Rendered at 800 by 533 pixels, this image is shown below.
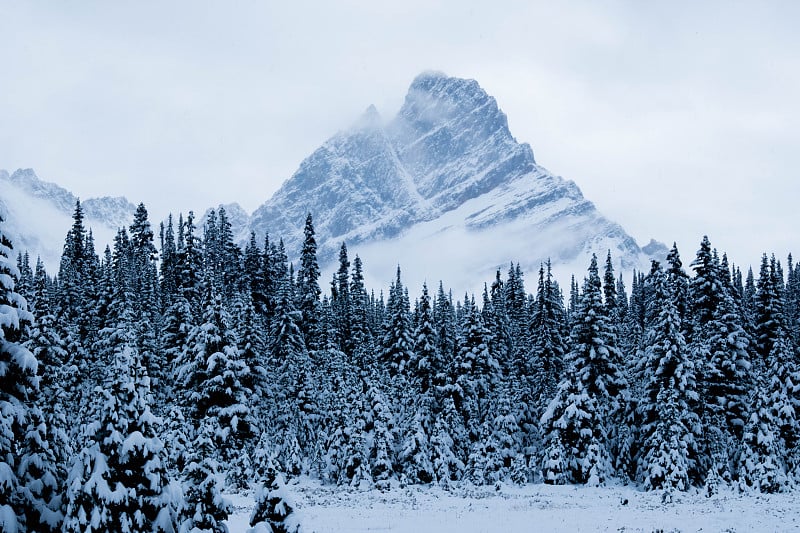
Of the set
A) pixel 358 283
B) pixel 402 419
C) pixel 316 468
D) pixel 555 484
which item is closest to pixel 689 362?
pixel 555 484

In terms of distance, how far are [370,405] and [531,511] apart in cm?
1645

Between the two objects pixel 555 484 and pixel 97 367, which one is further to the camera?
pixel 97 367

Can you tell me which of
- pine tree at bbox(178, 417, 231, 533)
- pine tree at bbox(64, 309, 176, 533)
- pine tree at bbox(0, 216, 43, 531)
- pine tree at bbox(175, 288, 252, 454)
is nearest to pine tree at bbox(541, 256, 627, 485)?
pine tree at bbox(175, 288, 252, 454)

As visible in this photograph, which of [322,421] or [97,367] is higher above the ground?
[97,367]

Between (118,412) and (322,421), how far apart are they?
39608mm

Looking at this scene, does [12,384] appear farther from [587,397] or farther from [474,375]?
[474,375]

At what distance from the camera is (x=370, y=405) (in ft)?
151

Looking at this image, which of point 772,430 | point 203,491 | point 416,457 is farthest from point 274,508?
point 772,430

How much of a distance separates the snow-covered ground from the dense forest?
9.61ft

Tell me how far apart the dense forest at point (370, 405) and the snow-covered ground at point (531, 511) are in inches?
115

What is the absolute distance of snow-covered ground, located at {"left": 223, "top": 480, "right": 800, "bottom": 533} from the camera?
27.3 m

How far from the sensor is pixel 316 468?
1917 inches

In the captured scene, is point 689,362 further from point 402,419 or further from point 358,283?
point 358,283

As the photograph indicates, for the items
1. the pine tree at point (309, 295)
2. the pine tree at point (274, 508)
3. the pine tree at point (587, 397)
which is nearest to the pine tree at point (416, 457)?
the pine tree at point (587, 397)
